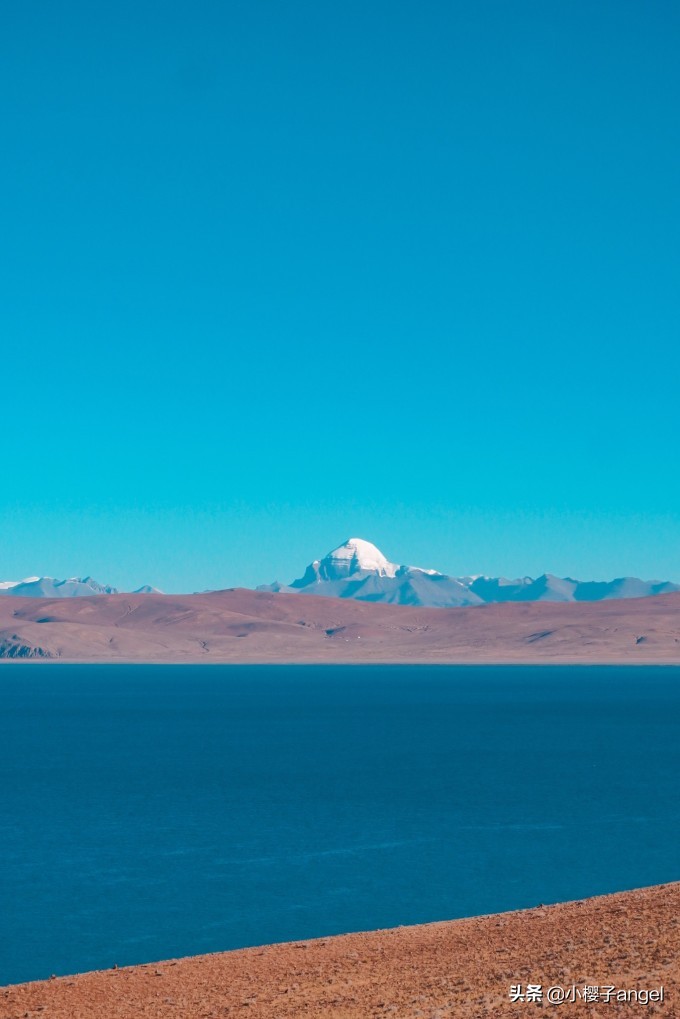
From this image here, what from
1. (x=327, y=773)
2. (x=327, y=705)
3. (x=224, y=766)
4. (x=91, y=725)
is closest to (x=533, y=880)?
(x=327, y=773)

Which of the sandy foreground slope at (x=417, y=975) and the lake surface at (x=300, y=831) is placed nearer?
the sandy foreground slope at (x=417, y=975)

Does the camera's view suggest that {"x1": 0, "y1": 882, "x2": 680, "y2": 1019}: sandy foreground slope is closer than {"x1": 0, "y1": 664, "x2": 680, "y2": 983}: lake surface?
Yes

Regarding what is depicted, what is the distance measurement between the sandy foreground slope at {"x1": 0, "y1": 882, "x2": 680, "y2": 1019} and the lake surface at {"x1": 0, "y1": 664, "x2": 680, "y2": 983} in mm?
10989

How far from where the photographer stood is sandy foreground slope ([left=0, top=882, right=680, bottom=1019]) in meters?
19.9

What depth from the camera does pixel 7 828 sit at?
193 ft

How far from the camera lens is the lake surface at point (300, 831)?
4006cm

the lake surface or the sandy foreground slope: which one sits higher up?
the sandy foreground slope

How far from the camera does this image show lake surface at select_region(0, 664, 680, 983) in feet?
131

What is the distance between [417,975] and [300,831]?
35291 millimetres

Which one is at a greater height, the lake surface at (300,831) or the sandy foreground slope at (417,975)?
the sandy foreground slope at (417,975)

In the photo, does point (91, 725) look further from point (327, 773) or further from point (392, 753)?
point (327, 773)

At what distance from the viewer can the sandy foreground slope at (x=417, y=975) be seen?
1988cm

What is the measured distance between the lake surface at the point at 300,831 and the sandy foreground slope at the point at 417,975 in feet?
36.1

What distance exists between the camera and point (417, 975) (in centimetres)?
2281
